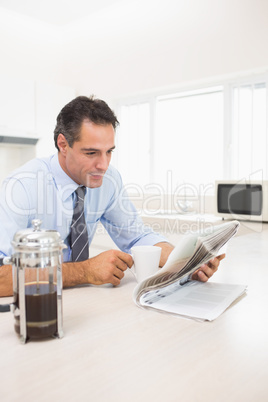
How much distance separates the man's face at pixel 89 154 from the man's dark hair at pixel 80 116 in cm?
2

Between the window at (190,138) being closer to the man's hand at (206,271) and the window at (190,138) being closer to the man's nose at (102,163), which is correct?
the man's nose at (102,163)

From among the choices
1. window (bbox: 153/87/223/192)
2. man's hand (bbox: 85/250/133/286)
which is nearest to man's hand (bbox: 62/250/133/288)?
man's hand (bbox: 85/250/133/286)

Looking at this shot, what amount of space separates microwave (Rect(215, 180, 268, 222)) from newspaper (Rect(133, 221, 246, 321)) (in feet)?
5.39

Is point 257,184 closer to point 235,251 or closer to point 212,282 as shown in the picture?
point 235,251

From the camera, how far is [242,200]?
2.66m

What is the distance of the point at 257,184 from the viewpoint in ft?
8.45

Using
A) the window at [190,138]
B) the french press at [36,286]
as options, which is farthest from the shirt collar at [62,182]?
the window at [190,138]

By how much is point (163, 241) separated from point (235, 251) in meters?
0.36

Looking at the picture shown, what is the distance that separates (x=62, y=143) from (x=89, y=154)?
0.12m

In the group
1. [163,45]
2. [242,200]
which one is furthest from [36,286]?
[163,45]

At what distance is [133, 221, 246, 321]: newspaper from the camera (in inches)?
32.8

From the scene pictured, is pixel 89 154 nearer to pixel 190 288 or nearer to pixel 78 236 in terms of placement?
pixel 78 236

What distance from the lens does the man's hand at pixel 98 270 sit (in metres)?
1.02

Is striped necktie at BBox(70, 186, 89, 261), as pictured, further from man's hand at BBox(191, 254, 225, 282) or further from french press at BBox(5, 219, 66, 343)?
french press at BBox(5, 219, 66, 343)
